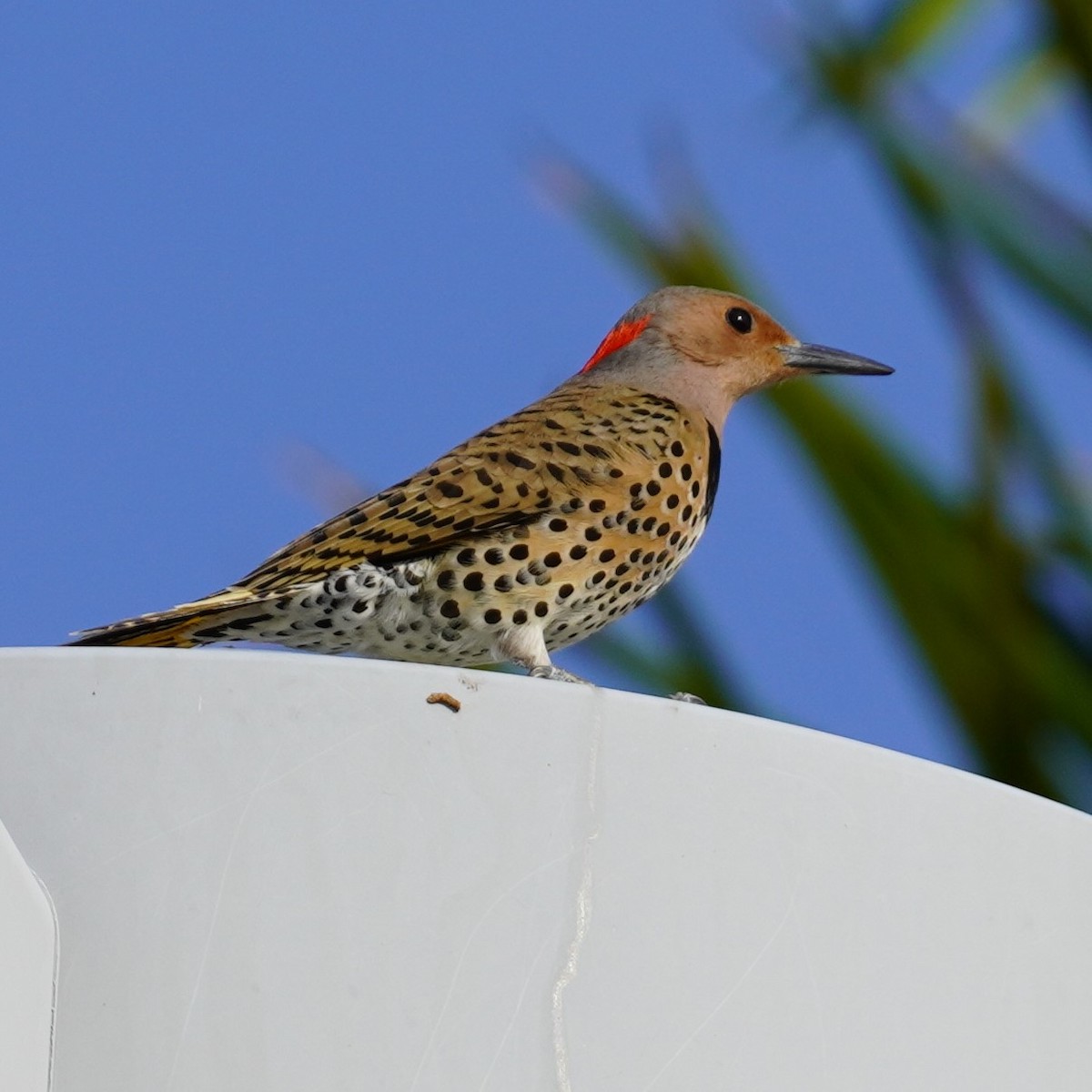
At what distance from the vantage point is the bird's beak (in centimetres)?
489

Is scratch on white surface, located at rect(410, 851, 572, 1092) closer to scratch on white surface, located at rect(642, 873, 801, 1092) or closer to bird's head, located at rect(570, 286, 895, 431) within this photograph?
Answer: scratch on white surface, located at rect(642, 873, 801, 1092)

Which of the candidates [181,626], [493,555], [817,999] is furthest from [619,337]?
[817,999]

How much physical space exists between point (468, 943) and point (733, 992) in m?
0.29

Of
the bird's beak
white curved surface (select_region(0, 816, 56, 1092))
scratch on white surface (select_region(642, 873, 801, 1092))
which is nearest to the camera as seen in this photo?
white curved surface (select_region(0, 816, 56, 1092))

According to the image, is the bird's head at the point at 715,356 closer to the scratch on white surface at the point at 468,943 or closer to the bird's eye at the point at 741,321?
the bird's eye at the point at 741,321

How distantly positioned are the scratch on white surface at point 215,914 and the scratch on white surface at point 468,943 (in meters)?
0.24

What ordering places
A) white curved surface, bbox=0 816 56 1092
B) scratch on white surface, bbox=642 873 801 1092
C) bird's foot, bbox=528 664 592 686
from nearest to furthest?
1. white curved surface, bbox=0 816 56 1092
2. scratch on white surface, bbox=642 873 801 1092
3. bird's foot, bbox=528 664 592 686

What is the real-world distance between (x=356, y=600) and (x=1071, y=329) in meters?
1.84

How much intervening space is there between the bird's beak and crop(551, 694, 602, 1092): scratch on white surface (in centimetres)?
263

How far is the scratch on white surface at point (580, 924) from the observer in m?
2.21

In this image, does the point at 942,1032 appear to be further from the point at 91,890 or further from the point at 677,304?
the point at 677,304

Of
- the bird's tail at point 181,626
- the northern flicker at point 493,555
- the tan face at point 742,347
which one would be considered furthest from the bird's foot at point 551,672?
the tan face at point 742,347

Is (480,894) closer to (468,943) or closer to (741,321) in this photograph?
(468,943)

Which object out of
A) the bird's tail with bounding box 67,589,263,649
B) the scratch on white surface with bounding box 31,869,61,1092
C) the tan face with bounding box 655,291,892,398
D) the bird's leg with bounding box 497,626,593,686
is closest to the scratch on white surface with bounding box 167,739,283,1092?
the scratch on white surface with bounding box 31,869,61,1092
